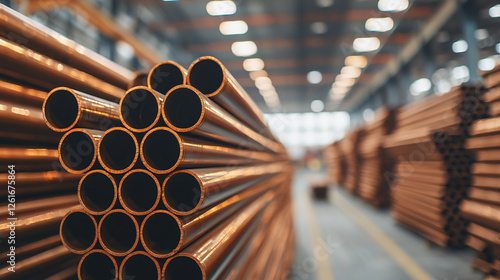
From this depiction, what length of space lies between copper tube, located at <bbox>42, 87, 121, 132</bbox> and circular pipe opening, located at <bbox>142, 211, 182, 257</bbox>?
498mm

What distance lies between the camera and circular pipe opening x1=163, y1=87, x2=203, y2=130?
1.07 meters

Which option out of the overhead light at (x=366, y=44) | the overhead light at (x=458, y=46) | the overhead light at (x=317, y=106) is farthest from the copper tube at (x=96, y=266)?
the overhead light at (x=317, y=106)

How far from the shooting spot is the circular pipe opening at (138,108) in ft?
3.51

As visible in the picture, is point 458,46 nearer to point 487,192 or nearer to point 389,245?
point 389,245

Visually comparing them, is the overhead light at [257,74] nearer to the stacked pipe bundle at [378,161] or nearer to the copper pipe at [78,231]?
the stacked pipe bundle at [378,161]

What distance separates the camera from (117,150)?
1.19m

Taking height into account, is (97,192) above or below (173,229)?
above

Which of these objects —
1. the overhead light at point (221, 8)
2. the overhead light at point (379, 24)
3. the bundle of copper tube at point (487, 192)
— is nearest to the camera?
the bundle of copper tube at point (487, 192)

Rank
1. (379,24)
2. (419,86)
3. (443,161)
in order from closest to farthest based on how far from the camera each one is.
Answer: (443,161) → (379,24) → (419,86)

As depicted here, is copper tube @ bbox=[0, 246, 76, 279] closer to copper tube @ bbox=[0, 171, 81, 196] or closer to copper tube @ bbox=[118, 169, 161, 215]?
copper tube @ bbox=[0, 171, 81, 196]

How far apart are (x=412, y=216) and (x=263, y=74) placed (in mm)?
12697

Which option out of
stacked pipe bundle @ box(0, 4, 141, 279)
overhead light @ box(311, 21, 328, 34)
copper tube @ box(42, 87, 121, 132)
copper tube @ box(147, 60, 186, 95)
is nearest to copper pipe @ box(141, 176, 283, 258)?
copper tube @ box(42, 87, 121, 132)

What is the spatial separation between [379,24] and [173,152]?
11.5m

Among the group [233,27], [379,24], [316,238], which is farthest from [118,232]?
[379,24]
